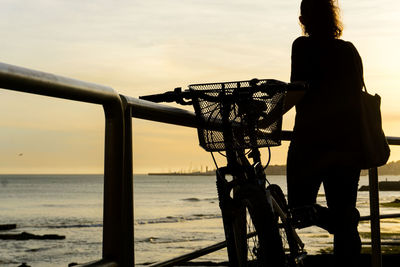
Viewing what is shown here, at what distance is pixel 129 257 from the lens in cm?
173

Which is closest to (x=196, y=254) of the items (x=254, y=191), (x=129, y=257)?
(x=254, y=191)

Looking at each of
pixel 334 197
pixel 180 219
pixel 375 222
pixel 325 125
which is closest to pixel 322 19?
pixel 325 125

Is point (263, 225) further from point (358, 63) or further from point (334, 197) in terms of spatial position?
point (358, 63)

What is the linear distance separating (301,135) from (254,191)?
33.9 inches

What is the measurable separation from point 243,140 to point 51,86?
3.76ft

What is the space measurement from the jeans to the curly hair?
678 mm

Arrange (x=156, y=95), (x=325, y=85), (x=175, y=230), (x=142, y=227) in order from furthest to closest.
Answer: (x=142, y=227) < (x=175, y=230) < (x=325, y=85) < (x=156, y=95)

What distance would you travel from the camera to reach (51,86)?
4.50ft

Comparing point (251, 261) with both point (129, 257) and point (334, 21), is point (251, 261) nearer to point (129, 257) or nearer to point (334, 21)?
point (129, 257)

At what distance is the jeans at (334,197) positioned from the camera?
3102 millimetres

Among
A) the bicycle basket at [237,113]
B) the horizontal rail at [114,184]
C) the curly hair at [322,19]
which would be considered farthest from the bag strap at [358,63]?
the horizontal rail at [114,184]

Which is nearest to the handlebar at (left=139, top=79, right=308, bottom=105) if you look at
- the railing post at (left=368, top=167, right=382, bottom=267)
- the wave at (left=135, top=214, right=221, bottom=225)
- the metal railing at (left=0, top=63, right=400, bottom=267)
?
the metal railing at (left=0, top=63, right=400, bottom=267)

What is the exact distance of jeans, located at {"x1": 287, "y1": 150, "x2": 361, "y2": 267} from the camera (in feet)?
10.2

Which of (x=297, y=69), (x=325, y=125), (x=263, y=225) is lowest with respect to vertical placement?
(x=263, y=225)
